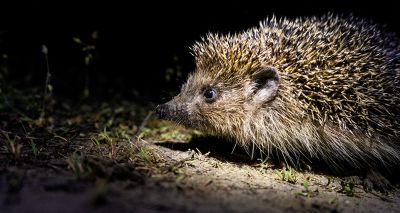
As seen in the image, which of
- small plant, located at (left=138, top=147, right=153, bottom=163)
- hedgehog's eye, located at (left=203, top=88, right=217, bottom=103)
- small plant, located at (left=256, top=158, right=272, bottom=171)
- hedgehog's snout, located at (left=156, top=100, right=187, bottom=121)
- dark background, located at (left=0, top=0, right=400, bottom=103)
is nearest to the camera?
small plant, located at (left=138, top=147, right=153, bottom=163)

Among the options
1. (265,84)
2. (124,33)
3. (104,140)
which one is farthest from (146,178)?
(124,33)

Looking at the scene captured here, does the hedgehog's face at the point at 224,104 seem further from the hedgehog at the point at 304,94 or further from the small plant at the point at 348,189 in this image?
the small plant at the point at 348,189

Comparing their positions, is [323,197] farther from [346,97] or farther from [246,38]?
[246,38]

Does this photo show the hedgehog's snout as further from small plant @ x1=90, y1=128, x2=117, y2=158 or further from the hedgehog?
small plant @ x1=90, y1=128, x2=117, y2=158

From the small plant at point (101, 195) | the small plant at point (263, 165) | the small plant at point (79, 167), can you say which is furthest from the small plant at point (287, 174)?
the small plant at point (101, 195)

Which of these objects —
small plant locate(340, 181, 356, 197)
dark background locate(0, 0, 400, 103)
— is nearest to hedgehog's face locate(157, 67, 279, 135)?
small plant locate(340, 181, 356, 197)

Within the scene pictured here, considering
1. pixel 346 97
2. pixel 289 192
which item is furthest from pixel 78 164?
pixel 346 97
